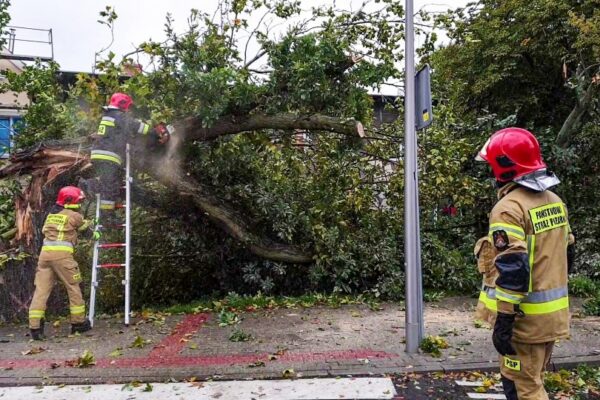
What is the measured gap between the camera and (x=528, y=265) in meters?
2.67

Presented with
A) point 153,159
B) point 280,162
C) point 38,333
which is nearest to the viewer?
point 38,333

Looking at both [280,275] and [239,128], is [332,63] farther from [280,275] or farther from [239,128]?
[280,275]

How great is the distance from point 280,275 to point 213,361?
11.4 feet

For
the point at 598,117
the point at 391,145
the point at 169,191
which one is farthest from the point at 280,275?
the point at 598,117

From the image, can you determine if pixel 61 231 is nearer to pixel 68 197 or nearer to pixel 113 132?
pixel 68 197

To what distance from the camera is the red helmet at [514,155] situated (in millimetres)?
2924

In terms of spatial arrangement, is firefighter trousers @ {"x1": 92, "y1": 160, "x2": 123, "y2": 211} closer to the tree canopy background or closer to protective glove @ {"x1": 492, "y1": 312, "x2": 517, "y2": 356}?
the tree canopy background

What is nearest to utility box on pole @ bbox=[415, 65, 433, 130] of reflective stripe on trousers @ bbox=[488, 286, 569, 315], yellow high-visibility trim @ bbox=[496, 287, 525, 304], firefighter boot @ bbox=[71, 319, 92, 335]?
reflective stripe on trousers @ bbox=[488, 286, 569, 315]

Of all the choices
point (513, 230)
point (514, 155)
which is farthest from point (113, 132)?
point (513, 230)

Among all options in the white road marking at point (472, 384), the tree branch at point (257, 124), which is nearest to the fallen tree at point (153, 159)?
the tree branch at point (257, 124)

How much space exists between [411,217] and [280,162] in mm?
3833

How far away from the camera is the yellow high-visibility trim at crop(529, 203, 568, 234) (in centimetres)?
281

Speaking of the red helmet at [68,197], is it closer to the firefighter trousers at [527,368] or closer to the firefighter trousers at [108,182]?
the firefighter trousers at [108,182]

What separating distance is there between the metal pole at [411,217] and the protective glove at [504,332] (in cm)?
216
